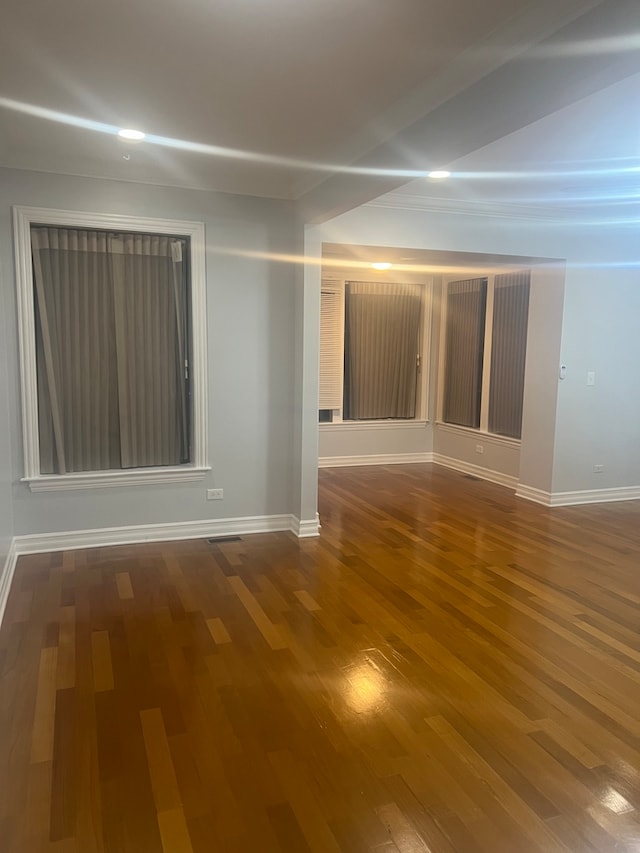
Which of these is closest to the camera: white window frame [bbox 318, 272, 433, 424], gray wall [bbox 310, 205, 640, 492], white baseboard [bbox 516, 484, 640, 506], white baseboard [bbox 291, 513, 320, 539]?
white baseboard [bbox 291, 513, 320, 539]

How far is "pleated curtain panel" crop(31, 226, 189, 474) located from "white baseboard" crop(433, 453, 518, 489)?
3713 mm

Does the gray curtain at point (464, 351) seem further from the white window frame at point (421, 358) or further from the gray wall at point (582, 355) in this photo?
the gray wall at point (582, 355)

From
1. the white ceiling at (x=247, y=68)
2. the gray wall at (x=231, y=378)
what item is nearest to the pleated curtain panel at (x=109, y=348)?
the gray wall at (x=231, y=378)

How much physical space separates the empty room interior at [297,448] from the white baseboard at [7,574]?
1.1 inches

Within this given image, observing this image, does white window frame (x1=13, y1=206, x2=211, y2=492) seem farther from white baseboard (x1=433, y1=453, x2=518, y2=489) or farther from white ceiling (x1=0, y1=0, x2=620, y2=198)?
white baseboard (x1=433, y1=453, x2=518, y2=489)

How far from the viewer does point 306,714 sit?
2523 millimetres

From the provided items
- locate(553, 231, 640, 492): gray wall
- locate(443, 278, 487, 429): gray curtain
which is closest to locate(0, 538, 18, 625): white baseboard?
locate(553, 231, 640, 492): gray wall

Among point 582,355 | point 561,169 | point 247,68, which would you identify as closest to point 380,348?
point 582,355

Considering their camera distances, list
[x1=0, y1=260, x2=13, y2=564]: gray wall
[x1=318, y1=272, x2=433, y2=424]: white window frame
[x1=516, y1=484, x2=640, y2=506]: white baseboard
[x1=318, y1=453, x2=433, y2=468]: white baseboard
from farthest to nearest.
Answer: [x1=318, y1=453, x2=433, y2=468]: white baseboard, [x1=318, y1=272, x2=433, y2=424]: white window frame, [x1=516, y1=484, x2=640, y2=506]: white baseboard, [x1=0, y1=260, x2=13, y2=564]: gray wall

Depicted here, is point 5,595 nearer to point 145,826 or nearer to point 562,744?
point 145,826

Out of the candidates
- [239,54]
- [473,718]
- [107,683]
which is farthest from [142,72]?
[473,718]

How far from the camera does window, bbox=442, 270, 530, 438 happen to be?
21.6ft

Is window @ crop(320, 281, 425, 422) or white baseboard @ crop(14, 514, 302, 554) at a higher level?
window @ crop(320, 281, 425, 422)

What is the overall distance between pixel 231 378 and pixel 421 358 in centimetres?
378
